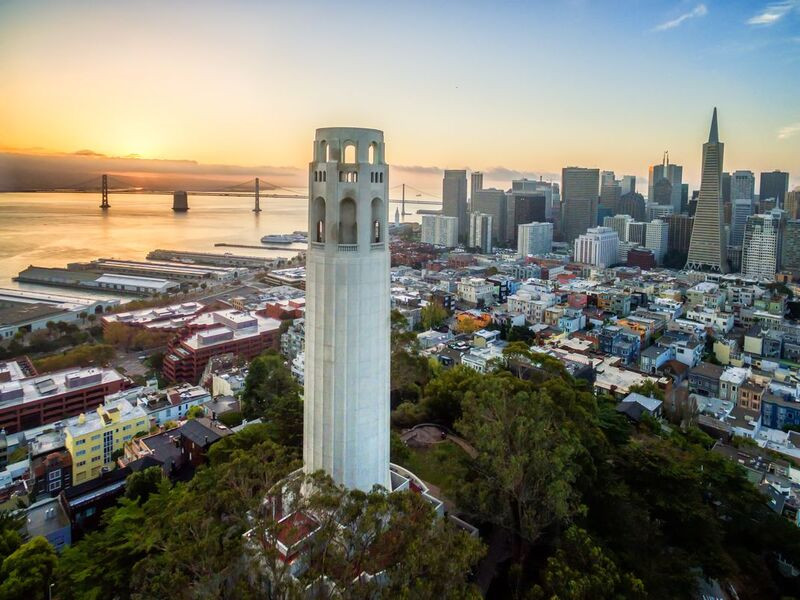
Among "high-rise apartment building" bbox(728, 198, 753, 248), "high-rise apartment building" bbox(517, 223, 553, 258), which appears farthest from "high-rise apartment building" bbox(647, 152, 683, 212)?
"high-rise apartment building" bbox(517, 223, 553, 258)

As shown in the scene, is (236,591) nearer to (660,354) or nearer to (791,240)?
(660,354)

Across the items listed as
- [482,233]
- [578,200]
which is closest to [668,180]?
[578,200]

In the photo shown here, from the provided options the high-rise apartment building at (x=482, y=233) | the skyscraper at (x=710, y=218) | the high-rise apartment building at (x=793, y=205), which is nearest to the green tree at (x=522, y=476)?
the skyscraper at (x=710, y=218)

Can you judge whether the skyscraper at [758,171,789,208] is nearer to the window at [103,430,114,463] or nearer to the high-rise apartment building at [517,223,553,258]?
the high-rise apartment building at [517,223,553,258]

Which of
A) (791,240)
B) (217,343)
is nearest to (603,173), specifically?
(791,240)

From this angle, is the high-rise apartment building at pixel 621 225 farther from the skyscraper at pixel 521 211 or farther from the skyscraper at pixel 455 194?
the skyscraper at pixel 455 194
